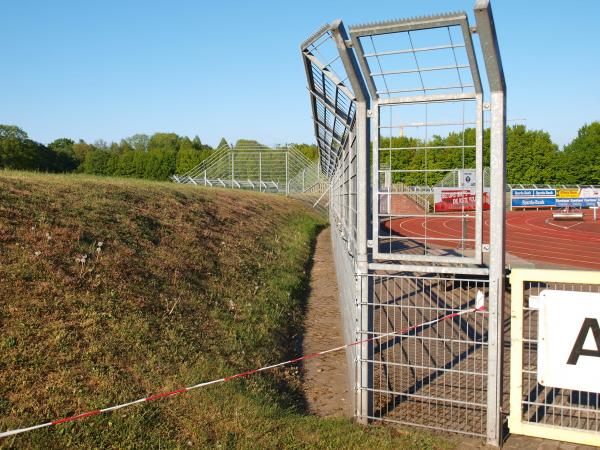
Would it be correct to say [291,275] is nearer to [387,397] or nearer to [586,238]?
[387,397]

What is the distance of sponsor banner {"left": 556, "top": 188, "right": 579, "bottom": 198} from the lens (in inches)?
1825

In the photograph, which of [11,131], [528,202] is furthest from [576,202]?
[11,131]

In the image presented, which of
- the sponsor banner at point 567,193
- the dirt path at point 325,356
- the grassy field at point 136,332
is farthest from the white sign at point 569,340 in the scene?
the sponsor banner at point 567,193

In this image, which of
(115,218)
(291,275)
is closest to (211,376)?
(115,218)

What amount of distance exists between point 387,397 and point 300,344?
312 cm

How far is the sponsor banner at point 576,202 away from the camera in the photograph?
148 feet

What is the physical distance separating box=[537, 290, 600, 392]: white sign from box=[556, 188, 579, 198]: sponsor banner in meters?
47.2

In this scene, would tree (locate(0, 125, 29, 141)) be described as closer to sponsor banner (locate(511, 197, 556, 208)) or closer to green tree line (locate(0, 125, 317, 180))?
green tree line (locate(0, 125, 317, 180))

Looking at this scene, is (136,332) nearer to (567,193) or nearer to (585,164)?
(567,193)

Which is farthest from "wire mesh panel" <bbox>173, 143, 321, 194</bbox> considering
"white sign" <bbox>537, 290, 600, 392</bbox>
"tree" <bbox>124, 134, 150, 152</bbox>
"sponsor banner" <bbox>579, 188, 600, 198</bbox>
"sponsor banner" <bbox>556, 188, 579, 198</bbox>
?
"tree" <bbox>124, 134, 150, 152</bbox>

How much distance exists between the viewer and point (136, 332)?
6.36 metres

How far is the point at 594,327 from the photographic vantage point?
386cm

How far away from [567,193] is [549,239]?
24.3 metres

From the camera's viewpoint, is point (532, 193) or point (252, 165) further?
point (252, 165)
